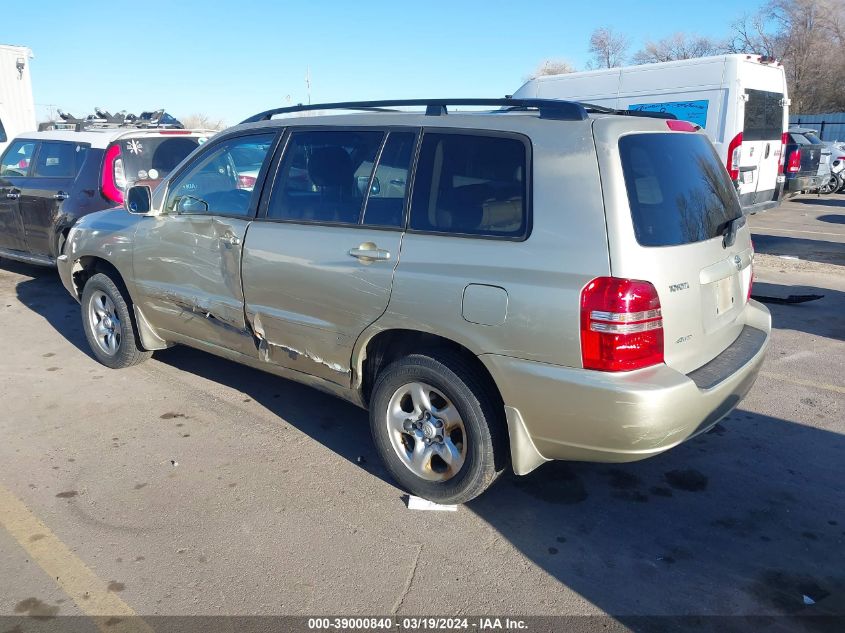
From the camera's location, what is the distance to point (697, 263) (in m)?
3.20

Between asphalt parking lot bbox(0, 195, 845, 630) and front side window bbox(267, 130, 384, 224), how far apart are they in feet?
4.62

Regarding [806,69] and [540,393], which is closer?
[540,393]

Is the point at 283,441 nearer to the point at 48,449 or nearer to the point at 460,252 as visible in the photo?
the point at 48,449

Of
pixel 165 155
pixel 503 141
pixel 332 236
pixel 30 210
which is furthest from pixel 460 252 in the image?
pixel 30 210

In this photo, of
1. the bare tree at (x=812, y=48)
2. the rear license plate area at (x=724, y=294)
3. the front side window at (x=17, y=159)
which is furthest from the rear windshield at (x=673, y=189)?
the bare tree at (x=812, y=48)

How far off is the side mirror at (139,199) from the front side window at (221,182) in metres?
0.16

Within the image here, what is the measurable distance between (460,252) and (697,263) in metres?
1.06

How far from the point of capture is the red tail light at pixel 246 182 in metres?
4.35

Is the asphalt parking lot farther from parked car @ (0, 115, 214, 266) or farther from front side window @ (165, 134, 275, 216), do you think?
parked car @ (0, 115, 214, 266)

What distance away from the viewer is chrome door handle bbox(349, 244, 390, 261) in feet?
11.6

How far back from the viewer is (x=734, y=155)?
10.0 m

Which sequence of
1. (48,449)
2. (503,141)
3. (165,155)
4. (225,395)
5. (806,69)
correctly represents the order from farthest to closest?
(806,69) < (165,155) < (225,395) < (48,449) < (503,141)

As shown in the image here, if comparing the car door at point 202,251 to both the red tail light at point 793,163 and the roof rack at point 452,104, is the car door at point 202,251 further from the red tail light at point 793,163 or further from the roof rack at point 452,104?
the red tail light at point 793,163

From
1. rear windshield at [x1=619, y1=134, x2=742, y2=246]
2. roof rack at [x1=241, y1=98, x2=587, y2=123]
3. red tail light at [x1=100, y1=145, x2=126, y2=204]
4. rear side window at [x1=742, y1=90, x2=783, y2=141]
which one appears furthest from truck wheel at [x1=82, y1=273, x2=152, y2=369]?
rear side window at [x1=742, y1=90, x2=783, y2=141]
